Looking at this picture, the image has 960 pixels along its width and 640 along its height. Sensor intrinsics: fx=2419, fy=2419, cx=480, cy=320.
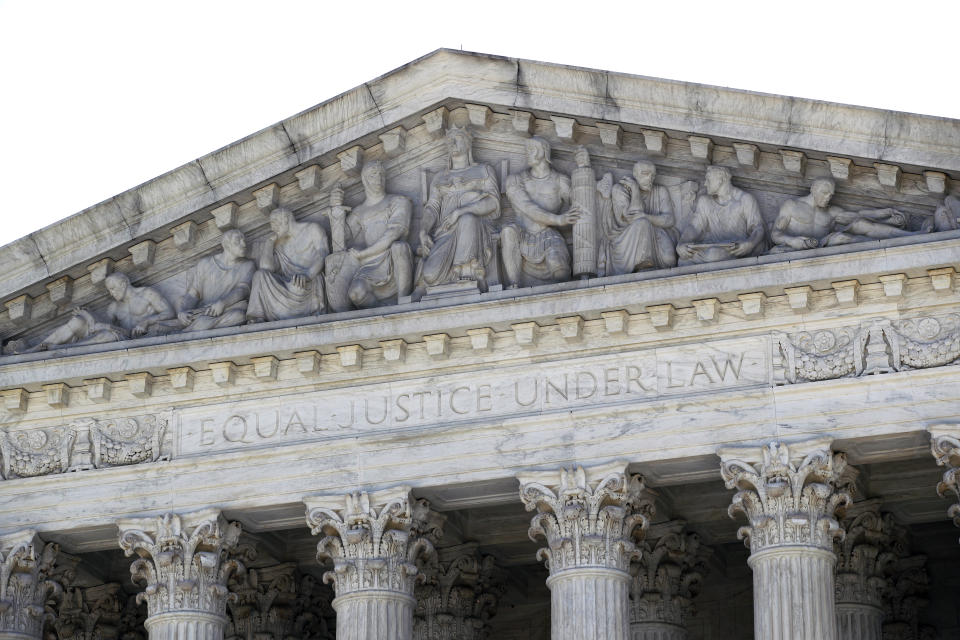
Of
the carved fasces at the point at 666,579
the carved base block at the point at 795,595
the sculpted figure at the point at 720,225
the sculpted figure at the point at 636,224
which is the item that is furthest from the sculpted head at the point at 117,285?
the carved base block at the point at 795,595

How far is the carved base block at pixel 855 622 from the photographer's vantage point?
3444 cm

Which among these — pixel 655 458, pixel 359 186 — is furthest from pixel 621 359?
pixel 359 186

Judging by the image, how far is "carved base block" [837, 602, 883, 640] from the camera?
113 feet

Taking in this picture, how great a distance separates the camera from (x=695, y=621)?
38.8 metres

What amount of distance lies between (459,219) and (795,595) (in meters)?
7.28

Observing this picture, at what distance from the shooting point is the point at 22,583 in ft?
116

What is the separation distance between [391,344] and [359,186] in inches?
115

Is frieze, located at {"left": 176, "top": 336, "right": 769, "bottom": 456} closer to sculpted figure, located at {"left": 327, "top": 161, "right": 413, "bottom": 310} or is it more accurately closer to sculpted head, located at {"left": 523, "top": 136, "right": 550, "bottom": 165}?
sculpted figure, located at {"left": 327, "top": 161, "right": 413, "bottom": 310}

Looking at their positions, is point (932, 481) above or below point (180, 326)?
below

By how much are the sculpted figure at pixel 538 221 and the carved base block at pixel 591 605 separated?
4.23 m

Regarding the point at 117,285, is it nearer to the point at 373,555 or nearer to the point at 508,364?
the point at 373,555

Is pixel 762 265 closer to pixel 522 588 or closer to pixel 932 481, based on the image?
pixel 932 481

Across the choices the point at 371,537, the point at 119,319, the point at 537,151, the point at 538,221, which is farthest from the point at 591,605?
the point at 119,319

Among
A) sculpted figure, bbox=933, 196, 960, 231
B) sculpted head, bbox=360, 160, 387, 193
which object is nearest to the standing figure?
sculpted head, bbox=360, 160, 387, 193
